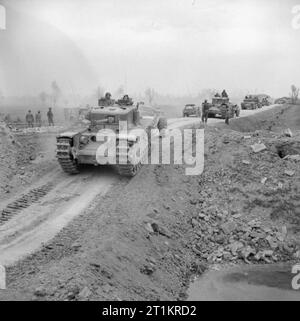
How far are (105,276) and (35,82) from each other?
90.1m

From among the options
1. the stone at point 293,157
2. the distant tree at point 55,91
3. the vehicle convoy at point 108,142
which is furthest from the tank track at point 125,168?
the distant tree at point 55,91

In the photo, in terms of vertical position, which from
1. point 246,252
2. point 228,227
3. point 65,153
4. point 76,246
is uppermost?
point 65,153

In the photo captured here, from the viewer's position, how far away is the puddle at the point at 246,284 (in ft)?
39.4

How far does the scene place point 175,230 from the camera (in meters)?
14.6

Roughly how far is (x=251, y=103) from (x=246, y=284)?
35101mm

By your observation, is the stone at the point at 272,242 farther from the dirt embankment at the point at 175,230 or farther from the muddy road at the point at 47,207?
the muddy road at the point at 47,207

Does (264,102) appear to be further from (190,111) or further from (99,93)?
(99,93)

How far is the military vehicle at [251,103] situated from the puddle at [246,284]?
33075 millimetres

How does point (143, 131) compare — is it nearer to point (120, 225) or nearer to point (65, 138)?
point (65, 138)

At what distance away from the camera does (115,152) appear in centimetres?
1650

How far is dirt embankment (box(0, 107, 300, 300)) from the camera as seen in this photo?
1004 centimetres

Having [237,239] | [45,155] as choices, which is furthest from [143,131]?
[237,239]

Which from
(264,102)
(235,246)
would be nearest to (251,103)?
(264,102)
